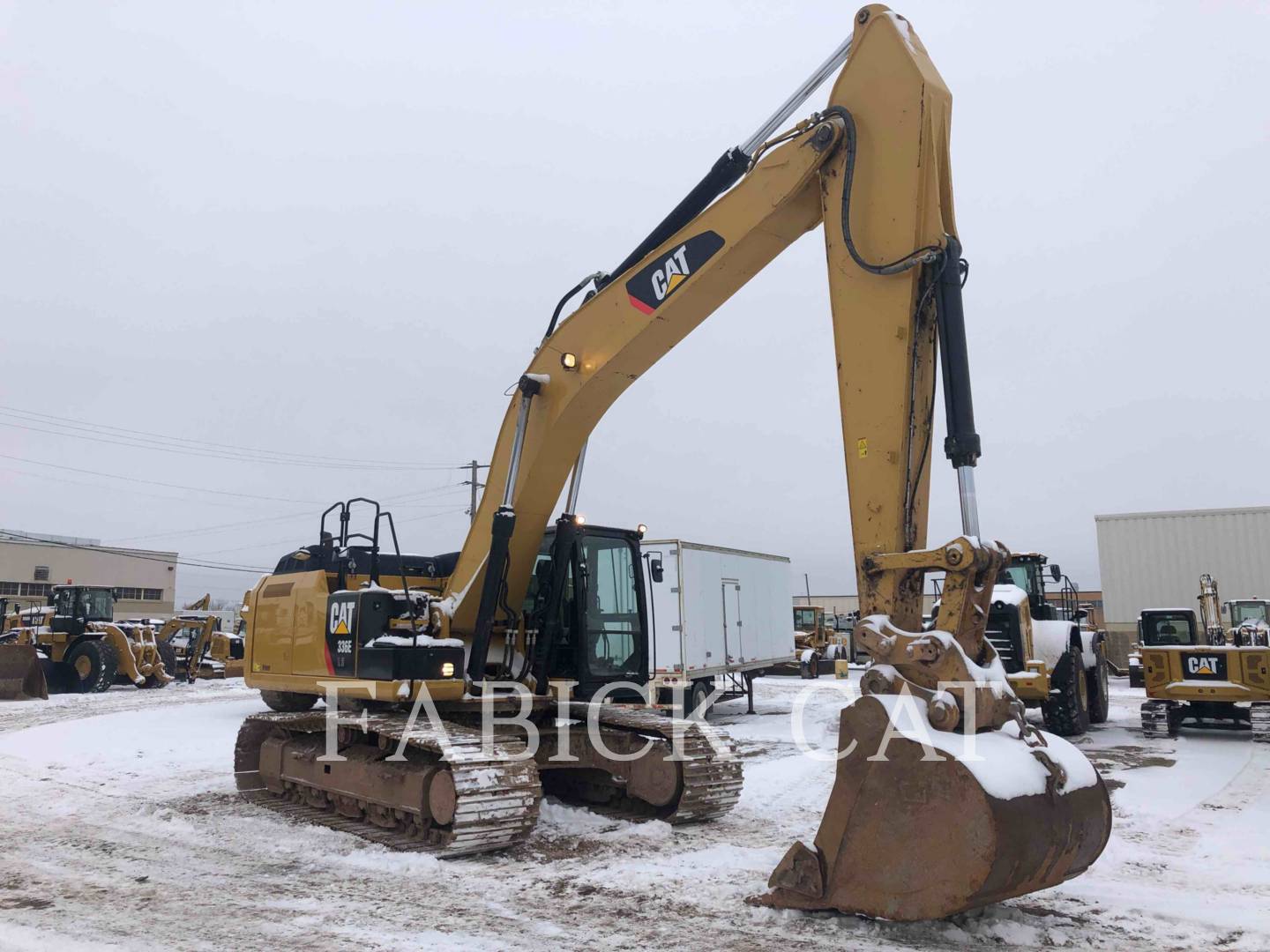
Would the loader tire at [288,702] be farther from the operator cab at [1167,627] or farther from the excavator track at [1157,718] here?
the operator cab at [1167,627]

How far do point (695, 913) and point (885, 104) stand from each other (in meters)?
4.41

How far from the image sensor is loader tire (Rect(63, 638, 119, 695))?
2091 centimetres

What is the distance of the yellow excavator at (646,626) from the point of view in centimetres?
414

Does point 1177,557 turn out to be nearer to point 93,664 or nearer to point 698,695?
point 698,695

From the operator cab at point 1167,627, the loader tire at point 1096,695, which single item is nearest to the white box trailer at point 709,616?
the loader tire at point 1096,695

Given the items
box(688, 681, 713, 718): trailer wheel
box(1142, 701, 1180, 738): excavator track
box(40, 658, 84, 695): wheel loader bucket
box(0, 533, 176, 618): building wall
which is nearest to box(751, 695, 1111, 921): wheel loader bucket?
box(1142, 701, 1180, 738): excavator track

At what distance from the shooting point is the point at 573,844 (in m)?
6.49

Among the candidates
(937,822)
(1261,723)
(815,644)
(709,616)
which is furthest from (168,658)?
(937,822)

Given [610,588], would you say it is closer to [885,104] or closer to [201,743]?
[885,104]

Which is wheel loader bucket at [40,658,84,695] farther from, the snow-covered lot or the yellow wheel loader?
the yellow wheel loader

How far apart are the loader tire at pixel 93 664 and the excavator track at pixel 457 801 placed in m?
16.1

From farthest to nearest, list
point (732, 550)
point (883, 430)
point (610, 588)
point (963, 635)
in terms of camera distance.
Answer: point (732, 550), point (610, 588), point (883, 430), point (963, 635)

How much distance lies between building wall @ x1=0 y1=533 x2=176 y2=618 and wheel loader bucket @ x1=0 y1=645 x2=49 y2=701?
3559 centimetres

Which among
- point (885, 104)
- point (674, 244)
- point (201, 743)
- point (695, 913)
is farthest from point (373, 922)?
point (201, 743)
